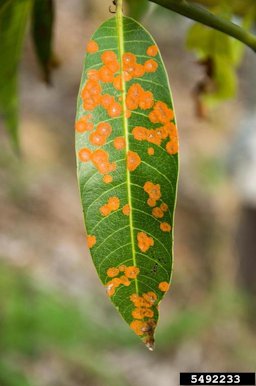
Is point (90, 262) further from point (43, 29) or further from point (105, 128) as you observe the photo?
point (105, 128)

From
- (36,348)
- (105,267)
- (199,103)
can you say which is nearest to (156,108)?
(105,267)

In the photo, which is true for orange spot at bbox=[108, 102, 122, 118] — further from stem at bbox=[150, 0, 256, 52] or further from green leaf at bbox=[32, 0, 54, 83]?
green leaf at bbox=[32, 0, 54, 83]

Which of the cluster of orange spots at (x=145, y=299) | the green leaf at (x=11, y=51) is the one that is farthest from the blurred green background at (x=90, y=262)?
the cluster of orange spots at (x=145, y=299)

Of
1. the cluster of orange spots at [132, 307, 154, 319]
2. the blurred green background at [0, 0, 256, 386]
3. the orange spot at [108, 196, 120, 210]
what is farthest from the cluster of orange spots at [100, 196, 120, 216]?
the blurred green background at [0, 0, 256, 386]

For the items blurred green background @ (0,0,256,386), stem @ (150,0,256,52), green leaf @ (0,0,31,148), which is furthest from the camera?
blurred green background @ (0,0,256,386)

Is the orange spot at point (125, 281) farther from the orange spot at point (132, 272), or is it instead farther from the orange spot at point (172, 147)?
the orange spot at point (172, 147)

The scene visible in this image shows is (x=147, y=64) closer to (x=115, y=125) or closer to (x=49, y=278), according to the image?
(x=115, y=125)

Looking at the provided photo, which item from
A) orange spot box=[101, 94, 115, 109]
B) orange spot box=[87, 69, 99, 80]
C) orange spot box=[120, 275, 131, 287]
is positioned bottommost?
orange spot box=[120, 275, 131, 287]
